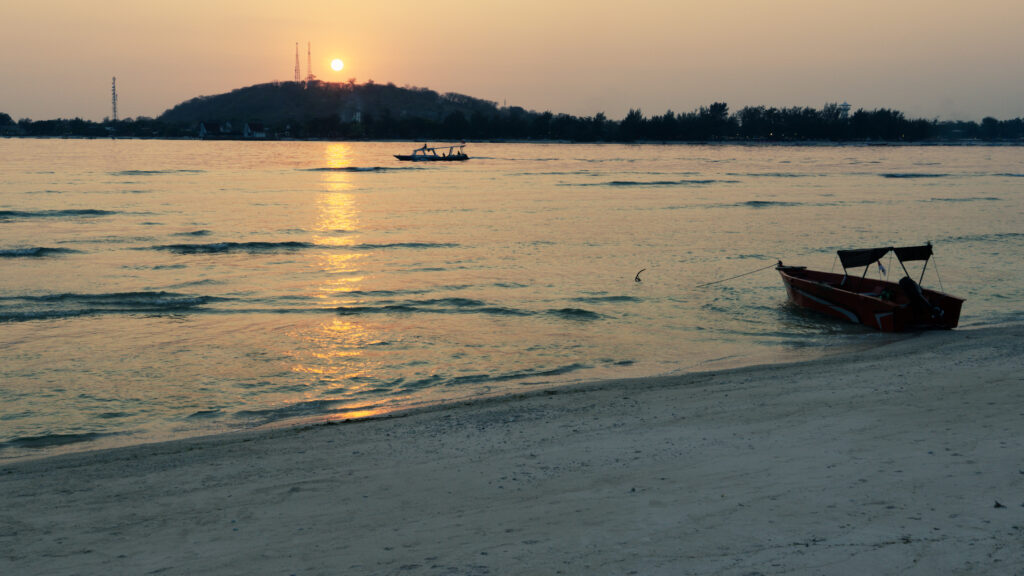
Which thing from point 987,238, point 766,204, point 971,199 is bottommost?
point 987,238

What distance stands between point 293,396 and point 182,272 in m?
17.1

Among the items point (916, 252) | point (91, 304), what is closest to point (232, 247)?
point (91, 304)

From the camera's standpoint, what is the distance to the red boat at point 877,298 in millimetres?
17859

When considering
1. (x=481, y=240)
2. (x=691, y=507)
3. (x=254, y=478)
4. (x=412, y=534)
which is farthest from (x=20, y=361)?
(x=481, y=240)

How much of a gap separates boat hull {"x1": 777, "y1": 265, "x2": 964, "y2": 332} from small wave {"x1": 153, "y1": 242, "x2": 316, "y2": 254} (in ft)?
75.1

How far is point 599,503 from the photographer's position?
23.9ft

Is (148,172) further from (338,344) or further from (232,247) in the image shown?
(338,344)

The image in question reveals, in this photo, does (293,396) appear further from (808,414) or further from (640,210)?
(640,210)

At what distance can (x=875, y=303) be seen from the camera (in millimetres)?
18281

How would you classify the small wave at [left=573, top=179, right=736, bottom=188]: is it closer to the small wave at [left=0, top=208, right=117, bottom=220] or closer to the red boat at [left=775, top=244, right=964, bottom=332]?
the small wave at [left=0, top=208, right=117, bottom=220]

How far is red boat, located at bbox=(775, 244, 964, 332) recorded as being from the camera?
17.9 meters

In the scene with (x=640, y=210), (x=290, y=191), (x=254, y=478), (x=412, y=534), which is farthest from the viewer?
(x=290, y=191)

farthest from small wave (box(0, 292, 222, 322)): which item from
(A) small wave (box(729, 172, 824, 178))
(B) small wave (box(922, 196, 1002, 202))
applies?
(A) small wave (box(729, 172, 824, 178))

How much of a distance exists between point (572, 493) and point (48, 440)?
8.10m
